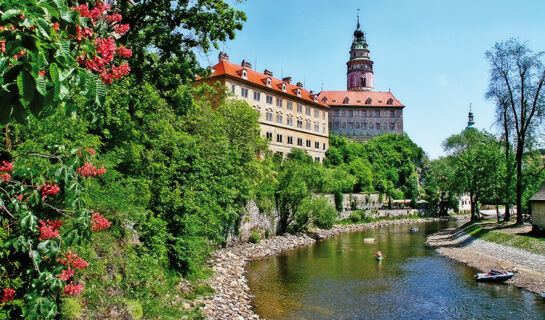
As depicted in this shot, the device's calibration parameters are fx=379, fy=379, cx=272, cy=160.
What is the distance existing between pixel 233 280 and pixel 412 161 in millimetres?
58185

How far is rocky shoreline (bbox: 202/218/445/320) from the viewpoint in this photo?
14266 mm

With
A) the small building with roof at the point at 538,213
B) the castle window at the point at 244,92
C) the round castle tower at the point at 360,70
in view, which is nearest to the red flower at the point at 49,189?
the small building with roof at the point at 538,213

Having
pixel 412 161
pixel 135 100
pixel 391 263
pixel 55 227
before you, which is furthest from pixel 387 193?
pixel 55 227

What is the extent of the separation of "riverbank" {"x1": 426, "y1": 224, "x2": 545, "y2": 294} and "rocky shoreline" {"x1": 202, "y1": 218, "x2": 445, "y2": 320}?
11.5 m

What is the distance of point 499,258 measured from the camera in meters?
24.4

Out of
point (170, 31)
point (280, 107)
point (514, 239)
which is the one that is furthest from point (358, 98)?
point (170, 31)

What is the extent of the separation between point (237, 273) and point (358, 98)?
2678 inches

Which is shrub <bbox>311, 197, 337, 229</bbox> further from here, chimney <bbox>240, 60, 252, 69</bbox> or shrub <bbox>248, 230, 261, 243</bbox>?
chimney <bbox>240, 60, 252, 69</bbox>

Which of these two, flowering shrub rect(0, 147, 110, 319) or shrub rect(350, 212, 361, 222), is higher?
flowering shrub rect(0, 147, 110, 319)

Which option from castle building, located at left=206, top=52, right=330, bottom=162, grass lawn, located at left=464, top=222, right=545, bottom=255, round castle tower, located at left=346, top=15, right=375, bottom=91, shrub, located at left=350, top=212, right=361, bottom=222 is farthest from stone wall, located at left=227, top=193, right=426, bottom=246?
round castle tower, located at left=346, top=15, right=375, bottom=91

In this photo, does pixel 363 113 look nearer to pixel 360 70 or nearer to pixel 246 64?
pixel 360 70

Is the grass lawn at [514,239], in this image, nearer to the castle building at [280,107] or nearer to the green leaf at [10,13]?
the castle building at [280,107]

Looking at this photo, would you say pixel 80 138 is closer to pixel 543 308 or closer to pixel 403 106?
pixel 543 308

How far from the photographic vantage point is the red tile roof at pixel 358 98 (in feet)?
264
